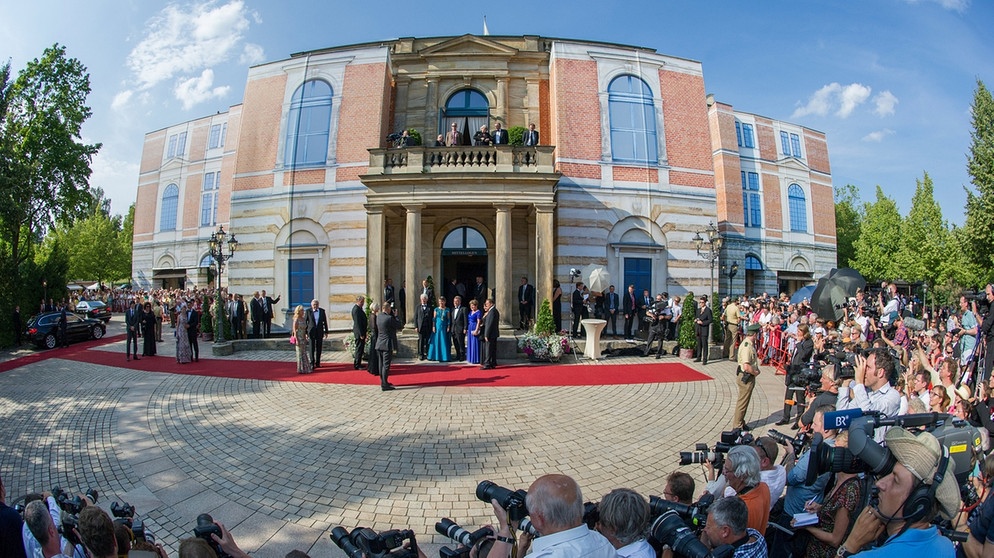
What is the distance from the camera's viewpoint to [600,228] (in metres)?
16.9

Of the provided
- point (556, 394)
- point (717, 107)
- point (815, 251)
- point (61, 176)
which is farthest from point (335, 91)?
point (815, 251)

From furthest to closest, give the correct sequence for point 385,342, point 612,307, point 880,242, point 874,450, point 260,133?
point 880,242 → point 260,133 → point 612,307 → point 385,342 → point 874,450

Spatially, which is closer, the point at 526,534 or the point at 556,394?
the point at 526,534

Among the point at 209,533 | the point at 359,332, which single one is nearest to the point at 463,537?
the point at 209,533

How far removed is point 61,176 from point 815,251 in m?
45.2

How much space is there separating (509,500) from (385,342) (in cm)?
770

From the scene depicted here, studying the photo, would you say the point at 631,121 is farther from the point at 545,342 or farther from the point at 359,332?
the point at 359,332

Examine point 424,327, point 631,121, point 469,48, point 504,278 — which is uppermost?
point 469,48

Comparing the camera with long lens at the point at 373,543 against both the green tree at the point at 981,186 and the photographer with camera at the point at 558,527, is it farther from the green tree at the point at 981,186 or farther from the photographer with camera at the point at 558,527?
the green tree at the point at 981,186

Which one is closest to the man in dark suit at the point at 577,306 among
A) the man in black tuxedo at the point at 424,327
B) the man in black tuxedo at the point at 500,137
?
the man in black tuxedo at the point at 424,327

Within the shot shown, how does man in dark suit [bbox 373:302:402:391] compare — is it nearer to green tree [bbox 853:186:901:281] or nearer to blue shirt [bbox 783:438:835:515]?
blue shirt [bbox 783:438:835:515]

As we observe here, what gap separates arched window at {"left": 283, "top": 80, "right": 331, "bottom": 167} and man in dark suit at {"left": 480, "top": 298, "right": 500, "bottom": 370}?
446 inches

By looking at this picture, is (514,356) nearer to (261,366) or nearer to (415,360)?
(415,360)

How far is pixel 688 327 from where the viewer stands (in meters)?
13.2
